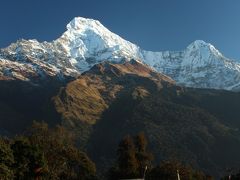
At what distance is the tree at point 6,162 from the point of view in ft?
437

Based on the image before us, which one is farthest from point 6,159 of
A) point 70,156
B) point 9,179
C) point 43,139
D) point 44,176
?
point 70,156

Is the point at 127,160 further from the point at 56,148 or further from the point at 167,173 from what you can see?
the point at 56,148

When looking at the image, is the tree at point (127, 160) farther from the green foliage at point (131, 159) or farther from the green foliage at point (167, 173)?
the green foliage at point (167, 173)

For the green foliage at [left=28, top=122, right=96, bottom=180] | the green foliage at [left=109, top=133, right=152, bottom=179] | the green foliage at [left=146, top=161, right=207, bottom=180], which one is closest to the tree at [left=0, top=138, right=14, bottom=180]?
the green foliage at [left=28, top=122, right=96, bottom=180]

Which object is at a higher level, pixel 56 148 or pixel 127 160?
pixel 56 148

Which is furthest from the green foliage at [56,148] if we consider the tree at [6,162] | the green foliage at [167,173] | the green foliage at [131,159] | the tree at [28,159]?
the tree at [6,162]

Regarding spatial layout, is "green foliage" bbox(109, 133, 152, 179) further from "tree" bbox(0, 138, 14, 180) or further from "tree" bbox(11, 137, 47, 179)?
"tree" bbox(0, 138, 14, 180)

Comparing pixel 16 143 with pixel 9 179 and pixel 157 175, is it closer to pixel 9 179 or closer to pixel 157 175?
pixel 9 179

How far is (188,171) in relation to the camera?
630 ft

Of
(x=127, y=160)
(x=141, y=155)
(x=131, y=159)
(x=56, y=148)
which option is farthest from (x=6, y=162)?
(x=141, y=155)

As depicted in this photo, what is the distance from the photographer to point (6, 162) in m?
140

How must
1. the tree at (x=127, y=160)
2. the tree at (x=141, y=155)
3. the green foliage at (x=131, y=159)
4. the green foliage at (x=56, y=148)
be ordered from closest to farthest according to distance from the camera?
the tree at (x=127, y=160), the green foliage at (x=131, y=159), the green foliage at (x=56, y=148), the tree at (x=141, y=155)

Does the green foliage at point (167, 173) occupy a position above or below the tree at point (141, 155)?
below

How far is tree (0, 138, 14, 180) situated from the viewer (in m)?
133
